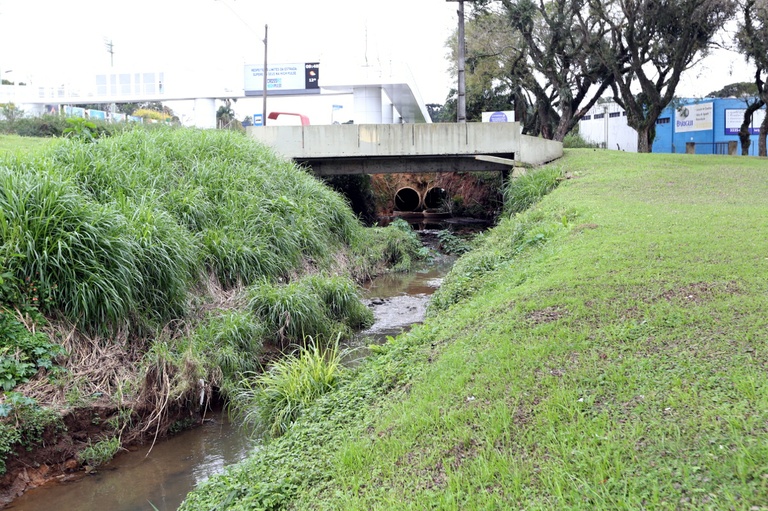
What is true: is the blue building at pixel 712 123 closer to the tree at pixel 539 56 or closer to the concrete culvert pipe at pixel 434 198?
the tree at pixel 539 56

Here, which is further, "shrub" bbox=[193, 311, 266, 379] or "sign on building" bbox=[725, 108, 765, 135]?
"sign on building" bbox=[725, 108, 765, 135]

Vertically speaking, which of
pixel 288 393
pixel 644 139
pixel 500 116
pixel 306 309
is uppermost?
pixel 500 116

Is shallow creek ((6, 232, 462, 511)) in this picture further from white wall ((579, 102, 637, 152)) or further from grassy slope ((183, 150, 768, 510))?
white wall ((579, 102, 637, 152))

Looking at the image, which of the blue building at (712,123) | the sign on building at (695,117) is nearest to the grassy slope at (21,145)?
the blue building at (712,123)

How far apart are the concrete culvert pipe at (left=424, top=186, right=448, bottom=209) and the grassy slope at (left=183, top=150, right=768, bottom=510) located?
2269 cm

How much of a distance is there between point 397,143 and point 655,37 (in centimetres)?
1458

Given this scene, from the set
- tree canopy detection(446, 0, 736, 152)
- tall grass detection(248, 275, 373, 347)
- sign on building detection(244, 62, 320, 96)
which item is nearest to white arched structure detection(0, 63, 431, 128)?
sign on building detection(244, 62, 320, 96)

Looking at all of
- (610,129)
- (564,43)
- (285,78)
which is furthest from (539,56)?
(285,78)

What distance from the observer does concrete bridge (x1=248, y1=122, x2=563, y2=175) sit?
811 inches

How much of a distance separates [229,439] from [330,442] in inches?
90.1

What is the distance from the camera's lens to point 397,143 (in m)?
20.8

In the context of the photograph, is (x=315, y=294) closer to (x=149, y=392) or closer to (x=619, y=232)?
(x=149, y=392)

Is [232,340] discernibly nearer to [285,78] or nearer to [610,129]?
[610,129]

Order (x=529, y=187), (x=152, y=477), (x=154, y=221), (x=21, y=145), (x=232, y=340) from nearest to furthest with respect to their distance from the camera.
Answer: (x=152, y=477)
(x=232, y=340)
(x=154, y=221)
(x=21, y=145)
(x=529, y=187)
